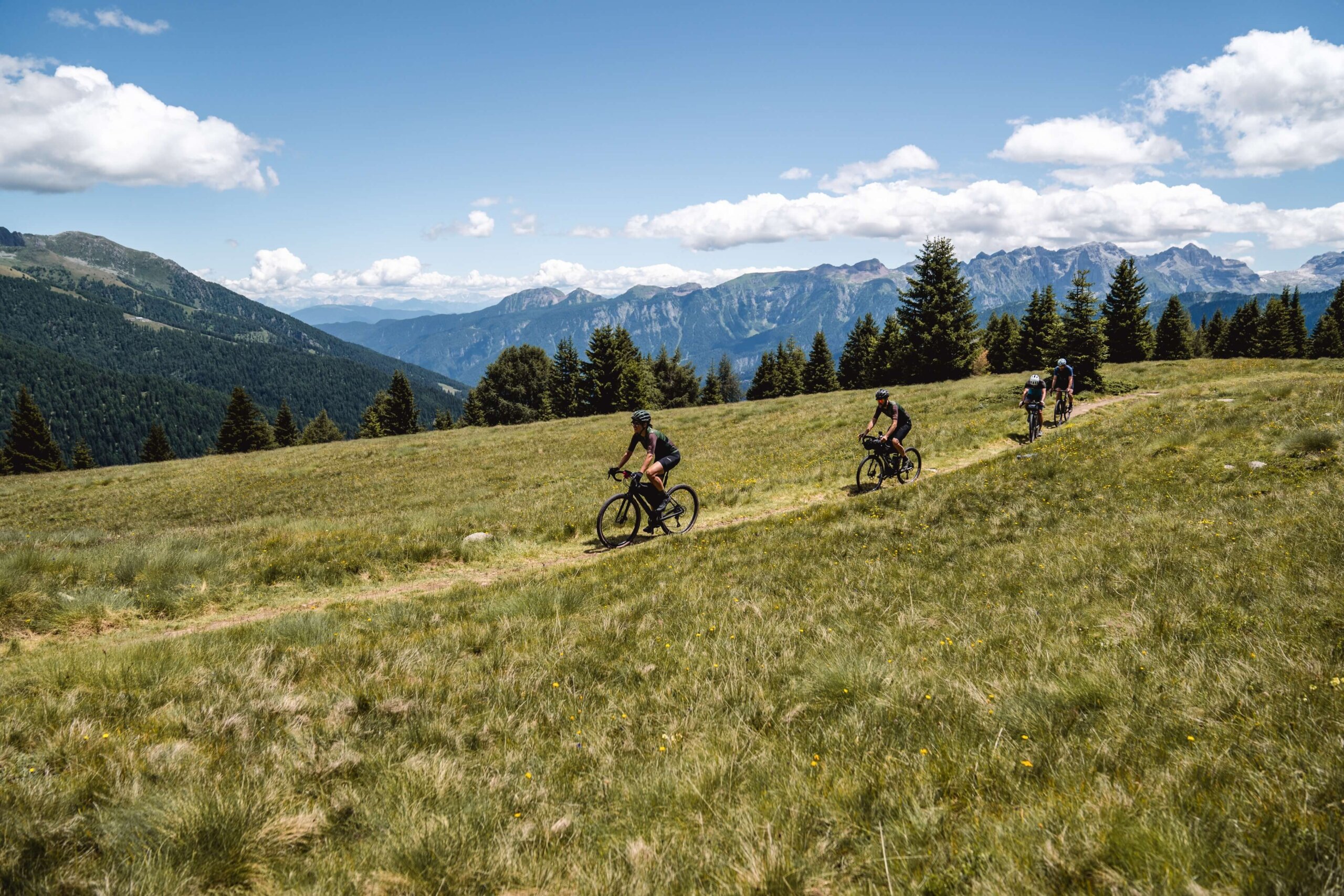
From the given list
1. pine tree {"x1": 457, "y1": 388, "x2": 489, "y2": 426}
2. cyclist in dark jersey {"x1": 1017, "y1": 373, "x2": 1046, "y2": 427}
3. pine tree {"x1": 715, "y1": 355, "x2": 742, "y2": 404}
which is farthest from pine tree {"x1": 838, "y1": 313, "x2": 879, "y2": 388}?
cyclist in dark jersey {"x1": 1017, "y1": 373, "x2": 1046, "y2": 427}

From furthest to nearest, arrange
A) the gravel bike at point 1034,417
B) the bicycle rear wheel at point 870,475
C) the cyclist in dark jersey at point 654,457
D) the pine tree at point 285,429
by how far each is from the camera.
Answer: the pine tree at point 285,429 < the gravel bike at point 1034,417 < the bicycle rear wheel at point 870,475 < the cyclist in dark jersey at point 654,457

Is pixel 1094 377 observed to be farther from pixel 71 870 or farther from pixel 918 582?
pixel 71 870

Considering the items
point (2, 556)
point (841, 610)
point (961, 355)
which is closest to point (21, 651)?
point (2, 556)

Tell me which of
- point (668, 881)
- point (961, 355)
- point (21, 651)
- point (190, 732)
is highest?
point (961, 355)

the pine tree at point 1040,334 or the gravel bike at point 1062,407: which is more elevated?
the pine tree at point 1040,334

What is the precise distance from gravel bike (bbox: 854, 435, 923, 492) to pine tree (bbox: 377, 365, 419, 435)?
234 ft

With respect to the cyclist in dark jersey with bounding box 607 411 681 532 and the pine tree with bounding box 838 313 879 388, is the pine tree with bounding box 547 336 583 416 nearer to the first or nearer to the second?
the pine tree with bounding box 838 313 879 388

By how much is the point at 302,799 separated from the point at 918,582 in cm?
718

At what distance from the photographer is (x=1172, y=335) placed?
76.4 meters

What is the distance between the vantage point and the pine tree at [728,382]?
388 feet

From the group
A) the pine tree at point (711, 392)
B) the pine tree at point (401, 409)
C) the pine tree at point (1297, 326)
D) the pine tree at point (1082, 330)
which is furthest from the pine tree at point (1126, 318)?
the pine tree at point (401, 409)

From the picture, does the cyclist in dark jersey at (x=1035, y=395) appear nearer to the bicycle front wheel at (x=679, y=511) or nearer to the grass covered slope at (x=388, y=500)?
the grass covered slope at (x=388, y=500)

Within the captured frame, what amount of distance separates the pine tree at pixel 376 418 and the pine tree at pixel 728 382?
57473 millimetres

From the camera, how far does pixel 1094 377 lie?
104 feet
